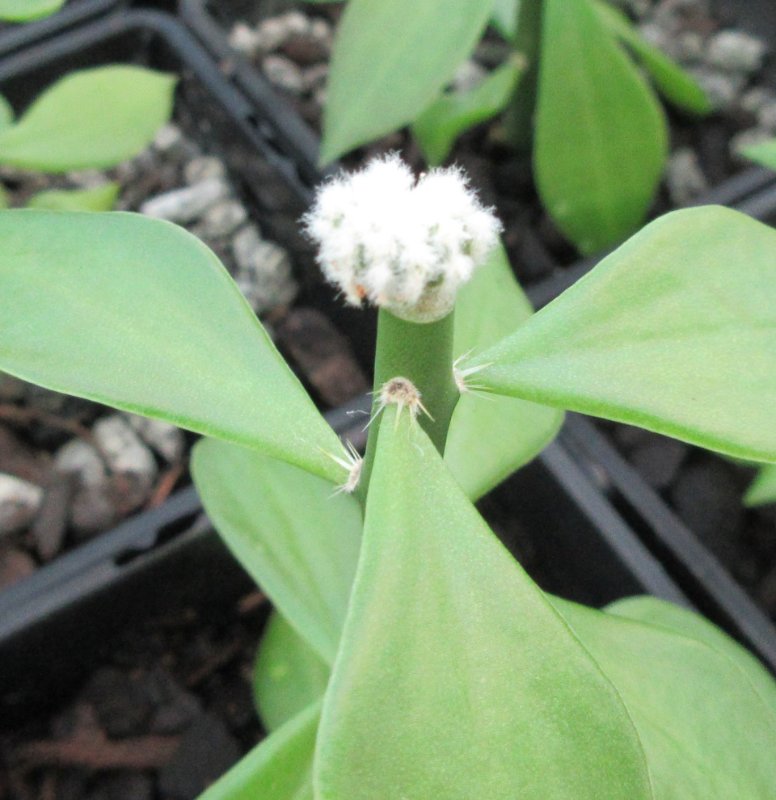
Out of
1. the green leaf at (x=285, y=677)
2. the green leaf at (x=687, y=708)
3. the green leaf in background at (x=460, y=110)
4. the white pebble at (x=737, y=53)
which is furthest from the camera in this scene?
the white pebble at (x=737, y=53)

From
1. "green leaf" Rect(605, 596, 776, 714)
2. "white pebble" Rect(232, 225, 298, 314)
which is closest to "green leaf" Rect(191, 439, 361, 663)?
"green leaf" Rect(605, 596, 776, 714)

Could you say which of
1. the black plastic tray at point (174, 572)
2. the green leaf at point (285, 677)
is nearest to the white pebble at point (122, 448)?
the black plastic tray at point (174, 572)

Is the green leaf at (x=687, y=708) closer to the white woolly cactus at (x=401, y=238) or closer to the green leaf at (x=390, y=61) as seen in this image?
the white woolly cactus at (x=401, y=238)

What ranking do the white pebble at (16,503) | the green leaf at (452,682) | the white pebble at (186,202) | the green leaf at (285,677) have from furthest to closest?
the white pebble at (186,202), the white pebble at (16,503), the green leaf at (285,677), the green leaf at (452,682)

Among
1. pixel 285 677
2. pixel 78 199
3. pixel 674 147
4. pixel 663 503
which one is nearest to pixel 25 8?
pixel 78 199

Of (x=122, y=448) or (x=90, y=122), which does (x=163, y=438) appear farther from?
(x=90, y=122)

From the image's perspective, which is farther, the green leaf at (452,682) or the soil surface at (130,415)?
the soil surface at (130,415)

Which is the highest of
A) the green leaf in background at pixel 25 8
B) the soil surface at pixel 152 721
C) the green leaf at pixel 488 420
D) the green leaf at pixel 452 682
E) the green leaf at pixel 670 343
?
the green leaf in background at pixel 25 8
